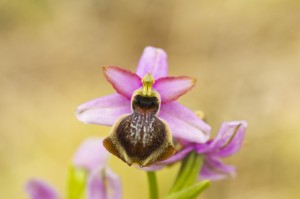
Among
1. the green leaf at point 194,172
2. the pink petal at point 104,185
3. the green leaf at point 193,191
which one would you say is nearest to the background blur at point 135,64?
the pink petal at point 104,185

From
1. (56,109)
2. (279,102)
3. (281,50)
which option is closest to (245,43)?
(281,50)

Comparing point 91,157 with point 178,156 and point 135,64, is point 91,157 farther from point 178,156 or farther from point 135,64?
point 135,64

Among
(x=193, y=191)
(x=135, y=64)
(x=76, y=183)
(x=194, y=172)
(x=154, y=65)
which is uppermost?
(x=135, y=64)

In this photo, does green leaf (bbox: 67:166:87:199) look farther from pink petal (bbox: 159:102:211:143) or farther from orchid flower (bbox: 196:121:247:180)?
pink petal (bbox: 159:102:211:143)

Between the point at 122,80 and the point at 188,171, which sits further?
the point at 188,171

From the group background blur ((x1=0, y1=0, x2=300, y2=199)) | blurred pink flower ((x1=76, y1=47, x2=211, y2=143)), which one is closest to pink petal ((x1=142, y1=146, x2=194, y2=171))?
blurred pink flower ((x1=76, y1=47, x2=211, y2=143))

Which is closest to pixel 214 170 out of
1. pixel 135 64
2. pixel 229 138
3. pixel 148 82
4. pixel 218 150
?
pixel 218 150
